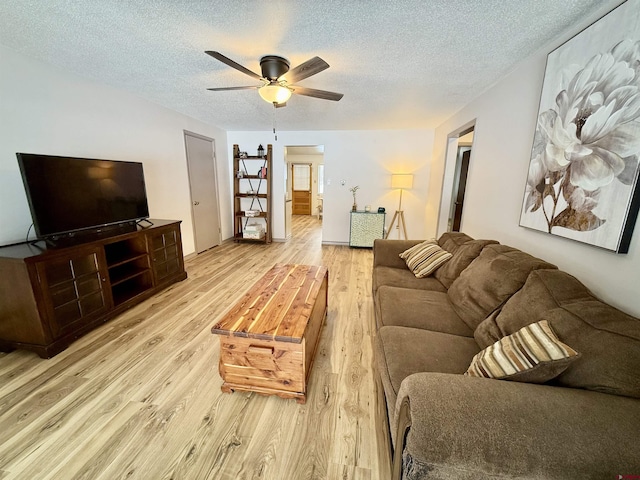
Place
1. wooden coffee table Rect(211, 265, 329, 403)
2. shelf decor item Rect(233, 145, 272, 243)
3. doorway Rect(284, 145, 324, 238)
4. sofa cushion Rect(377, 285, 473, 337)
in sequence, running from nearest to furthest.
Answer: wooden coffee table Rect(211, 265, 329, 403)
sofa cushion Rect(377, 285, 473, 337)
shelf decor item Rect(233, 145, 272, 243)
doorway Rect(284, 145, 324, 238)

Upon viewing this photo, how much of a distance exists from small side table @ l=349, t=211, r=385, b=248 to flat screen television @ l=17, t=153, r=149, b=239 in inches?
134

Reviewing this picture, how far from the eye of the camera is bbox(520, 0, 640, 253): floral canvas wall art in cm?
117

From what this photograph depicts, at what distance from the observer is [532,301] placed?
4.07 ft

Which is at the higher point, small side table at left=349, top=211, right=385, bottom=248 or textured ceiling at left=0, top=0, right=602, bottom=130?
textured ceiling at left=0, top=0, right=602, bottom=130

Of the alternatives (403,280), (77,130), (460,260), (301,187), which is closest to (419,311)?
(403,280)

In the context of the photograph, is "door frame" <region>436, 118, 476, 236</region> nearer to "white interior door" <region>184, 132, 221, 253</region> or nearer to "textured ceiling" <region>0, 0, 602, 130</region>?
"textured ceiling" <region>0, 0, 602, 130</region>

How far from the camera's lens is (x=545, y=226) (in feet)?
5.45

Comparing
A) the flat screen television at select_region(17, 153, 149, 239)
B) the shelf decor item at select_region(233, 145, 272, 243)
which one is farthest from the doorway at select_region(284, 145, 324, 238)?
the flat screen television at select_region(17, 153, 149, 239)

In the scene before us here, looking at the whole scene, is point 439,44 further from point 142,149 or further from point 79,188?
point 142,149

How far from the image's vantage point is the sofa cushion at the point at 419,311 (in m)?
1.55

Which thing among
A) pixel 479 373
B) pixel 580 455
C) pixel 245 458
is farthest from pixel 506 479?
pixel 245 458

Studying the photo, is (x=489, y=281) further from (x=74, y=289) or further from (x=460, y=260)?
(x=74, y=289)

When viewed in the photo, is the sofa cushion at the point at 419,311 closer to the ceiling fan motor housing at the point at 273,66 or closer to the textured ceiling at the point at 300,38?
the textured ceiling at the point at 300,38

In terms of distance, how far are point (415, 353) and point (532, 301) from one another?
2.14 feet
